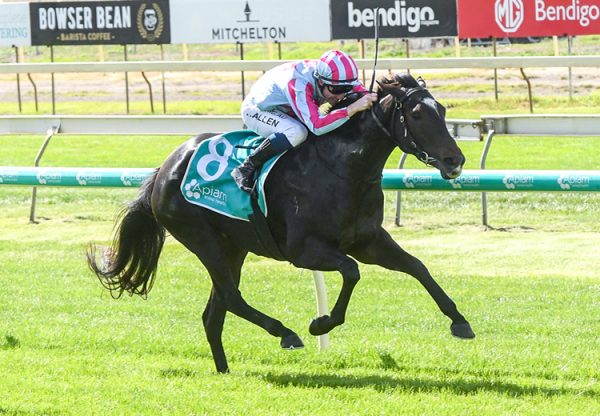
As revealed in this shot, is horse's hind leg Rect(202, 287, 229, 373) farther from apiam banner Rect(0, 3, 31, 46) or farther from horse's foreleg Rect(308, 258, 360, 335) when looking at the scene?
apiam banner Rect(0, 3, 31, 46)

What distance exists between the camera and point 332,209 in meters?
6.05

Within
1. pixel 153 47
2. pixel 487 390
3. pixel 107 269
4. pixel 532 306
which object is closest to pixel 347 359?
pixel 487 390

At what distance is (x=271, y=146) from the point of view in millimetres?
6219

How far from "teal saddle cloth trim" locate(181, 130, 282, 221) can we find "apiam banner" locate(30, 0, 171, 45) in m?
18.3

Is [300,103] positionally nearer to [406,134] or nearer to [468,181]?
[406,134]

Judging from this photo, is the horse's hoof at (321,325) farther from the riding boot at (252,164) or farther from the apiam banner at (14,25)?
the apiam banner at (14,25)

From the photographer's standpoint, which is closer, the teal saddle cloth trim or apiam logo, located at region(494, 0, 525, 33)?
the teal saddle cloth trim

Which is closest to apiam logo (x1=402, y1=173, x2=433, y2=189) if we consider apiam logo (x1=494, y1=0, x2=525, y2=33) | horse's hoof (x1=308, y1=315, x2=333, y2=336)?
horse's hoof (x1=308, y1=315, x2=333, y2=336)

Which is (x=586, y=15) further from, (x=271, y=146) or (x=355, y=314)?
(x=271, y=146)

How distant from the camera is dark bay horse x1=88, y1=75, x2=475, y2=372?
5809 millimetres

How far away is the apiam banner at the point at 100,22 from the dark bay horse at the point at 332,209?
18.3m

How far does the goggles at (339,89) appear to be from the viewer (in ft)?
20.3

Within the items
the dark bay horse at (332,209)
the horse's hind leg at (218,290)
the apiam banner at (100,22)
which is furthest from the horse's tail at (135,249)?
the apiam banner at (100,22)

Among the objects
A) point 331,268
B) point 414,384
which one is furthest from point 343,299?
point 414,384
